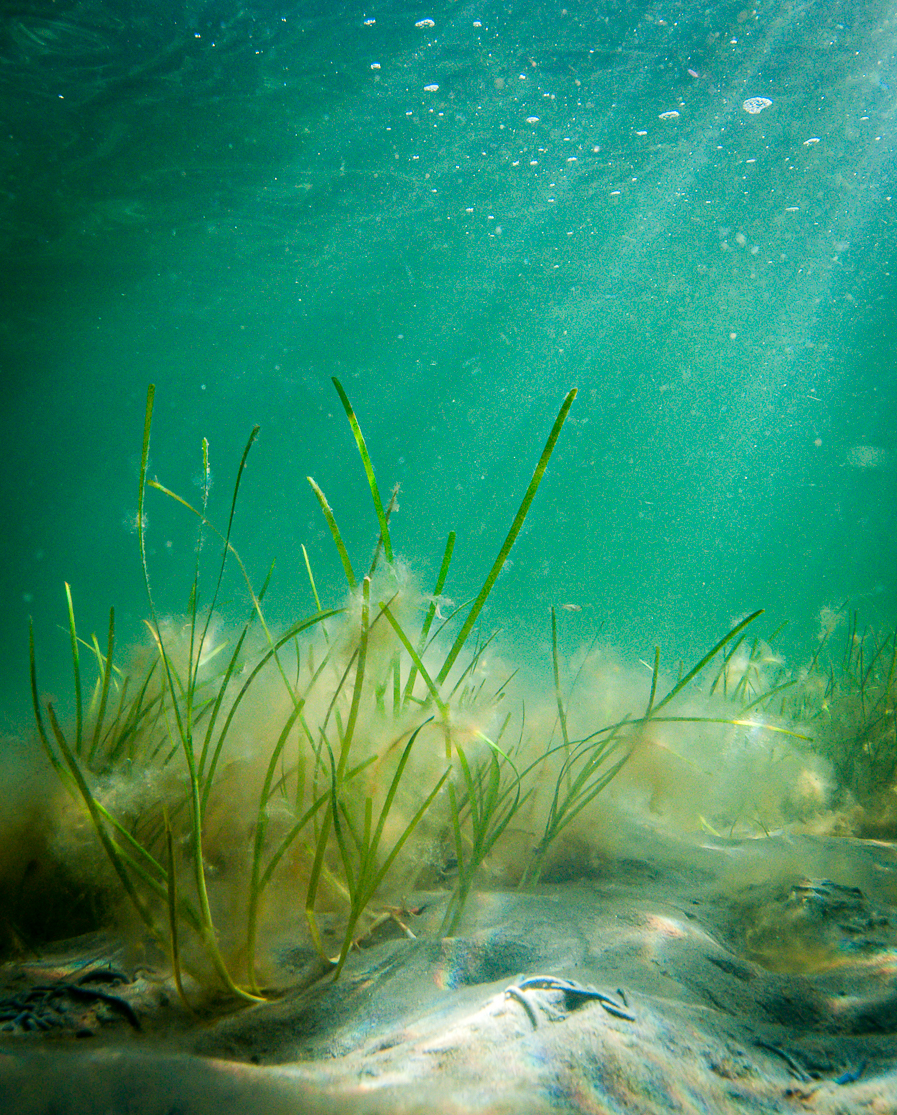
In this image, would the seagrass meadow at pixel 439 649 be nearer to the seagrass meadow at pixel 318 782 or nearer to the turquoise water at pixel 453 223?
the seagrass meadow at pixel 318 782

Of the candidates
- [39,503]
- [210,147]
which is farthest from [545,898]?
[39,503]

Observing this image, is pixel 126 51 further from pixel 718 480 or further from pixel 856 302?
pixel 718 480

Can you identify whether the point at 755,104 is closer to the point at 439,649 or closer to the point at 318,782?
the point at 439,649

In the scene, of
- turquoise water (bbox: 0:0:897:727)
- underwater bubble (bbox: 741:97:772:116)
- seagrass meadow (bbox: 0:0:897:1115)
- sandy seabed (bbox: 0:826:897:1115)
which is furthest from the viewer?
underwater bubble (bbox: 741:97:772:116)

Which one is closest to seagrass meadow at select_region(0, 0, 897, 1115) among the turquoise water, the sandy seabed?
the sandy seabed

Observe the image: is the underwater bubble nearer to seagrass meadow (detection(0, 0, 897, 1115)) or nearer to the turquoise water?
seagrass meadow (detection(0, 0, 897, 1115))

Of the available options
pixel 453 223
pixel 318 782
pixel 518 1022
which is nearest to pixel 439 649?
pixel 318 782
